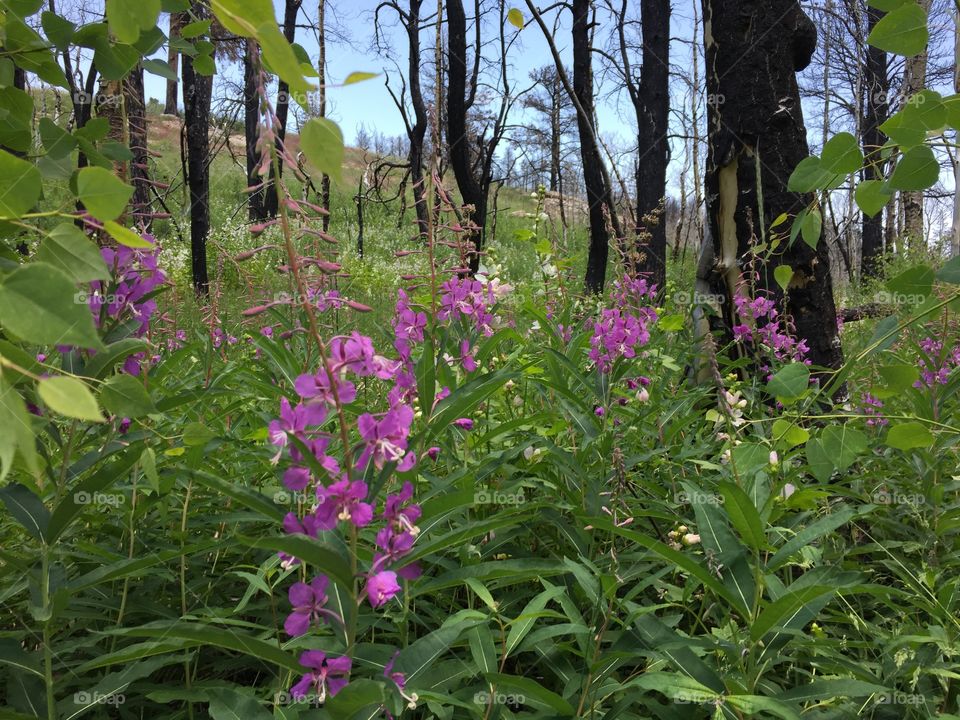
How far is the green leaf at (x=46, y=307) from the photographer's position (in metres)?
0.57

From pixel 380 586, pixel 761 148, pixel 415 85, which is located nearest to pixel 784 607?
pixel 380 586

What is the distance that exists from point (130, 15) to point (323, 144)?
421 millimetres

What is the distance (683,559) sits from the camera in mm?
1165

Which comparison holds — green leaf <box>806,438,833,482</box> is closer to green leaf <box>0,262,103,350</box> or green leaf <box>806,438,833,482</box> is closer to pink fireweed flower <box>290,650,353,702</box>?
pink fireweed flower <box>290,650,353,702</box>

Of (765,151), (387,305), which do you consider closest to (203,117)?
(387,305)

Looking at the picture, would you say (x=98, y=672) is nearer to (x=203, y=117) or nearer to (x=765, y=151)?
(x=765, y=151)

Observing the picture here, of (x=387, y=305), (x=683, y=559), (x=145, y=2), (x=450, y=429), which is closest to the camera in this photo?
(x=145, y=2)

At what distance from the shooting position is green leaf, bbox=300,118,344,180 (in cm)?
63

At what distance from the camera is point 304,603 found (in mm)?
981

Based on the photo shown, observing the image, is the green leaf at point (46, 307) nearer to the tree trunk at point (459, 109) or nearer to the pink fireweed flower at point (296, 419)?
the pink fireweed flower at point (296, 419)

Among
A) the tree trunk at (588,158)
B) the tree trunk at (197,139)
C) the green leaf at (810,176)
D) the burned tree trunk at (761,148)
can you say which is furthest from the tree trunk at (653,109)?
the green leaf at (810,176)

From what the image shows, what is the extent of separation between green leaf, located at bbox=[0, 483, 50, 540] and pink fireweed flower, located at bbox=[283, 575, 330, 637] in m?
0.59

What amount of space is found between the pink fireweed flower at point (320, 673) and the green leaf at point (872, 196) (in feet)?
4.36

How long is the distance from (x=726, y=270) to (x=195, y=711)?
9.97ft
